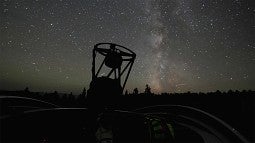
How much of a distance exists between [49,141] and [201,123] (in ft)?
10.9

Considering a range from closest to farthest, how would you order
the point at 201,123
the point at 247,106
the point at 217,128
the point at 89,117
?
1. the point at 89,117
2. the point at 217,128
3. the point at 201,123
4. the point at 247,106

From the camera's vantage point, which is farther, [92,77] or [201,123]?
[92,77]

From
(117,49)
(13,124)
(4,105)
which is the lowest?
(13,124)

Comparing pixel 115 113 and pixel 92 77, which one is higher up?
pixel 92 77

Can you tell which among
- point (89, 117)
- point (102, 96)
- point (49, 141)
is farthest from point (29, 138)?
point (102, 96)

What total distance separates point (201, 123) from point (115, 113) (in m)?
2.53

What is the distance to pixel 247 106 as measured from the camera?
50.3ft

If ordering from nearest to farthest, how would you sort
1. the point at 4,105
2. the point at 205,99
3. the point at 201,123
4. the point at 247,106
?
the point at 4,105, the point at 201,123, the point at 247,106, the point at 205,99

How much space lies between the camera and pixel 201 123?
211 inches

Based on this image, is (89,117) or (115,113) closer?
(115,113)

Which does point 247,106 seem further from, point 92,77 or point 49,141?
point 49,141

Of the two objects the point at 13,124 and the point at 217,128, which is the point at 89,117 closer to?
the point at 13,124

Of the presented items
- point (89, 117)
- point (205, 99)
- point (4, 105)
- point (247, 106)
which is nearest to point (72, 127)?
point (89, 117)

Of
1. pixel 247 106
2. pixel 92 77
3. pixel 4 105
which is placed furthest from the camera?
pixel 247 106
